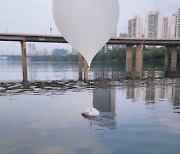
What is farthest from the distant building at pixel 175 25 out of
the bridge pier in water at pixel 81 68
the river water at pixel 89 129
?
the river water at pixel 89 129

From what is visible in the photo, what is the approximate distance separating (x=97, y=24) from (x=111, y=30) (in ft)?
4.16

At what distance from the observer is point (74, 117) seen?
16.8 meters

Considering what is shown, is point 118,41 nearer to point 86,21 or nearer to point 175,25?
point 86,21

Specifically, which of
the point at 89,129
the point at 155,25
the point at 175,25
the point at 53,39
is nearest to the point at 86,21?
the point at 89,129

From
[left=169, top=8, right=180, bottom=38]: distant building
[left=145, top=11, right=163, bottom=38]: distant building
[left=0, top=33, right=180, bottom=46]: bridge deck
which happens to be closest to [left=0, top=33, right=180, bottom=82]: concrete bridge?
[left=0, top=33, right=180, bottom=46]: bridge deck

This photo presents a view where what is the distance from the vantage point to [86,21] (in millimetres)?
12984

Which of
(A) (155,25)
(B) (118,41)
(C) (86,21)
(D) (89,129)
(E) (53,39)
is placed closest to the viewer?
(C) (86,21)

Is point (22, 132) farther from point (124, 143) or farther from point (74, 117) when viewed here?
point (124, 143)

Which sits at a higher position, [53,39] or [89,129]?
[53,39]

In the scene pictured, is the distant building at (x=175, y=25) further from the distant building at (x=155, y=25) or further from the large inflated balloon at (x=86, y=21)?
the large inflated balloon at (x=86, y=21)

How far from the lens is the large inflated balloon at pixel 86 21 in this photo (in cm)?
1262

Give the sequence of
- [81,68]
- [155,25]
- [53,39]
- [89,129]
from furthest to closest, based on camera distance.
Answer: [155,25], [81,68], [53,39], [89,129]

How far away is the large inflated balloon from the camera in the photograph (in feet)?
41.4

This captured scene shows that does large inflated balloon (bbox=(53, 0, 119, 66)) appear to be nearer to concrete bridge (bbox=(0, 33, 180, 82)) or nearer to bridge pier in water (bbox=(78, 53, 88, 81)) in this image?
bridge pier in water (bbox=(78, 53, 88, 81))
